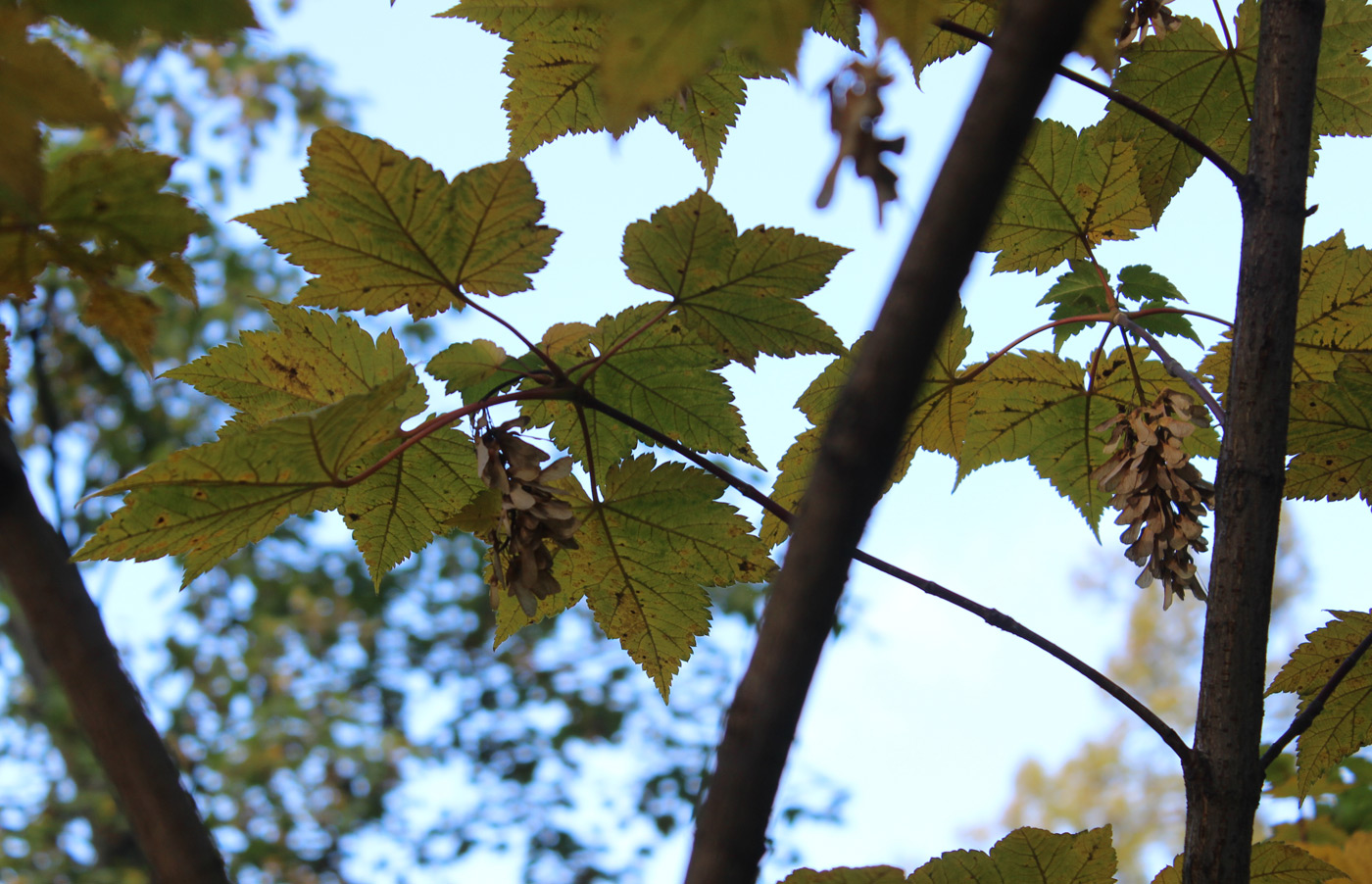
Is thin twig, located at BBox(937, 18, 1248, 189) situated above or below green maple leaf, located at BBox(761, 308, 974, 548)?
above

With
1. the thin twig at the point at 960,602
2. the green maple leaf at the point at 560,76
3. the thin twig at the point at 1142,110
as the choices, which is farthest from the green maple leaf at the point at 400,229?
the thin twig at the point at 1142,110

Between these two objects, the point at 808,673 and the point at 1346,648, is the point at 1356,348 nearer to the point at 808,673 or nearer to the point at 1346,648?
the point at 1346,648

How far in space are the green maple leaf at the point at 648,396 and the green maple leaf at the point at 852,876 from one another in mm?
342

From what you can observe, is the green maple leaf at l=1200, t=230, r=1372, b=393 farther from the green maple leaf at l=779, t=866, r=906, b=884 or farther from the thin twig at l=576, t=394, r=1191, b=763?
the green maple leaf at l=779, t=866, r=906, b=884

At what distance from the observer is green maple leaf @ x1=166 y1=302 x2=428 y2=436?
83 centimetres

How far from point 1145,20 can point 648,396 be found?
0.67 metres

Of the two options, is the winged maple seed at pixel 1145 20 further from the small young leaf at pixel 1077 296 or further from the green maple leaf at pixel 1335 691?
the green maple leaf at pixel 1335 691

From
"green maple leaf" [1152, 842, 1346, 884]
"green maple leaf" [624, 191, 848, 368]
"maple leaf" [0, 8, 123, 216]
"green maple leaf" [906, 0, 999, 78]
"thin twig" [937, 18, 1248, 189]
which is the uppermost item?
"green maple leaf" [906, 0, 999, 78]

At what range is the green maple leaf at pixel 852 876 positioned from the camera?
65 centimetres

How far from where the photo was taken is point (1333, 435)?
88 centimetres

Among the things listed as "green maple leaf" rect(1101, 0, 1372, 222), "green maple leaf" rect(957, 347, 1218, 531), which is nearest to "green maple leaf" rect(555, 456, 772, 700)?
"green maple leaf" rect(957, 347, 1218, 531)

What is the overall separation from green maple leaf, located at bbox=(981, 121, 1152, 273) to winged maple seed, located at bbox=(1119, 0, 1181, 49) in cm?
11

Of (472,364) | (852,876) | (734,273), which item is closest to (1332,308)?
(734,273)

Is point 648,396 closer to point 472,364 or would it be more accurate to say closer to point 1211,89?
point 472,364
